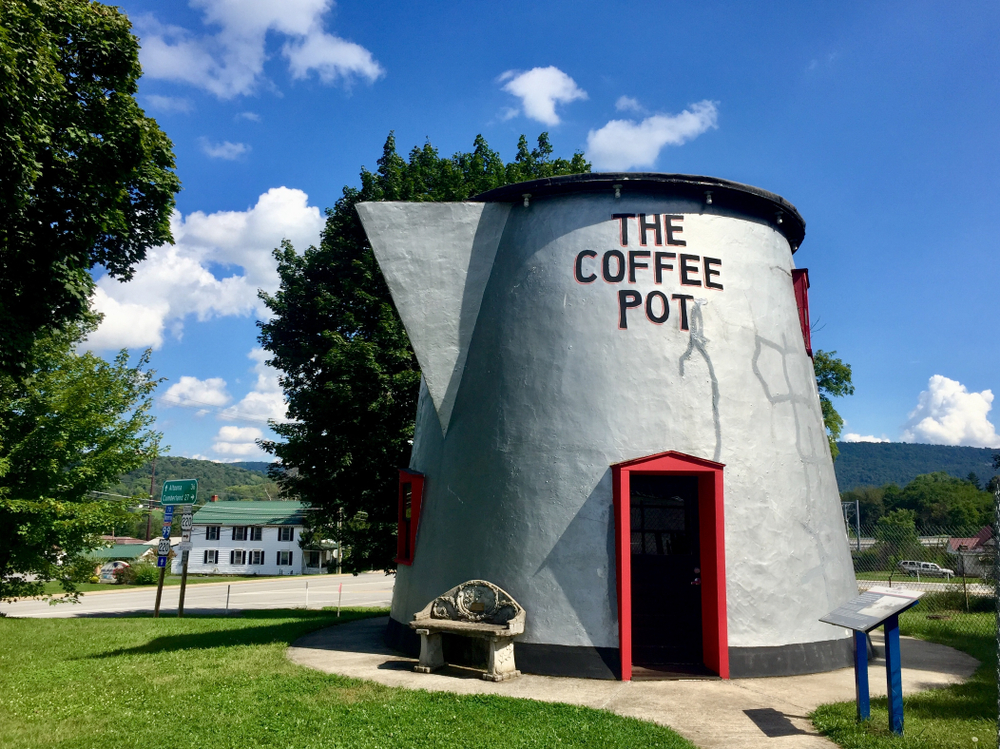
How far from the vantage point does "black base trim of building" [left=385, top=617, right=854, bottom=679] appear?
27.2 feet

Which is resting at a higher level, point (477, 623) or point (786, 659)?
point (477, 623)

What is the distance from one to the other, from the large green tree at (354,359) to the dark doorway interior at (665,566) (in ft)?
Result: 26.8

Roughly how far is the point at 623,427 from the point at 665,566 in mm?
2616

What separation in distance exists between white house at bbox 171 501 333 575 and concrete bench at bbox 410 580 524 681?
Answer: 47939 millimetres

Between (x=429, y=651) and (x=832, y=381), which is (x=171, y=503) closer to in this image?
(x=429, y=651)

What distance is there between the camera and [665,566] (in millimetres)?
10062

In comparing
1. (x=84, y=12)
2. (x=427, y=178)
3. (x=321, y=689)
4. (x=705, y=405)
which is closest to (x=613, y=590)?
(x=705, y=405)

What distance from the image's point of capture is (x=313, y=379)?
2081 cm

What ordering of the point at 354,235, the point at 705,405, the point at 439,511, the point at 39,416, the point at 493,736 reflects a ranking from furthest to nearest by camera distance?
the point at 354,235 → the point at 39,416 → the point at 439,511 → the point at 705,405 → the point at 493,736

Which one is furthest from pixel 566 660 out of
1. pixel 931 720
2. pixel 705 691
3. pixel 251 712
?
pixel 931 720

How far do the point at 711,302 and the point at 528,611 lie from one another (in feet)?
16.4

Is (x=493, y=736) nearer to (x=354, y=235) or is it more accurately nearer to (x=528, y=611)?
(x=528, y=611)

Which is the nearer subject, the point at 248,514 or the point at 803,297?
the point at 803,297

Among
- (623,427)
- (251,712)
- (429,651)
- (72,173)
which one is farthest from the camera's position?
(72,173)
